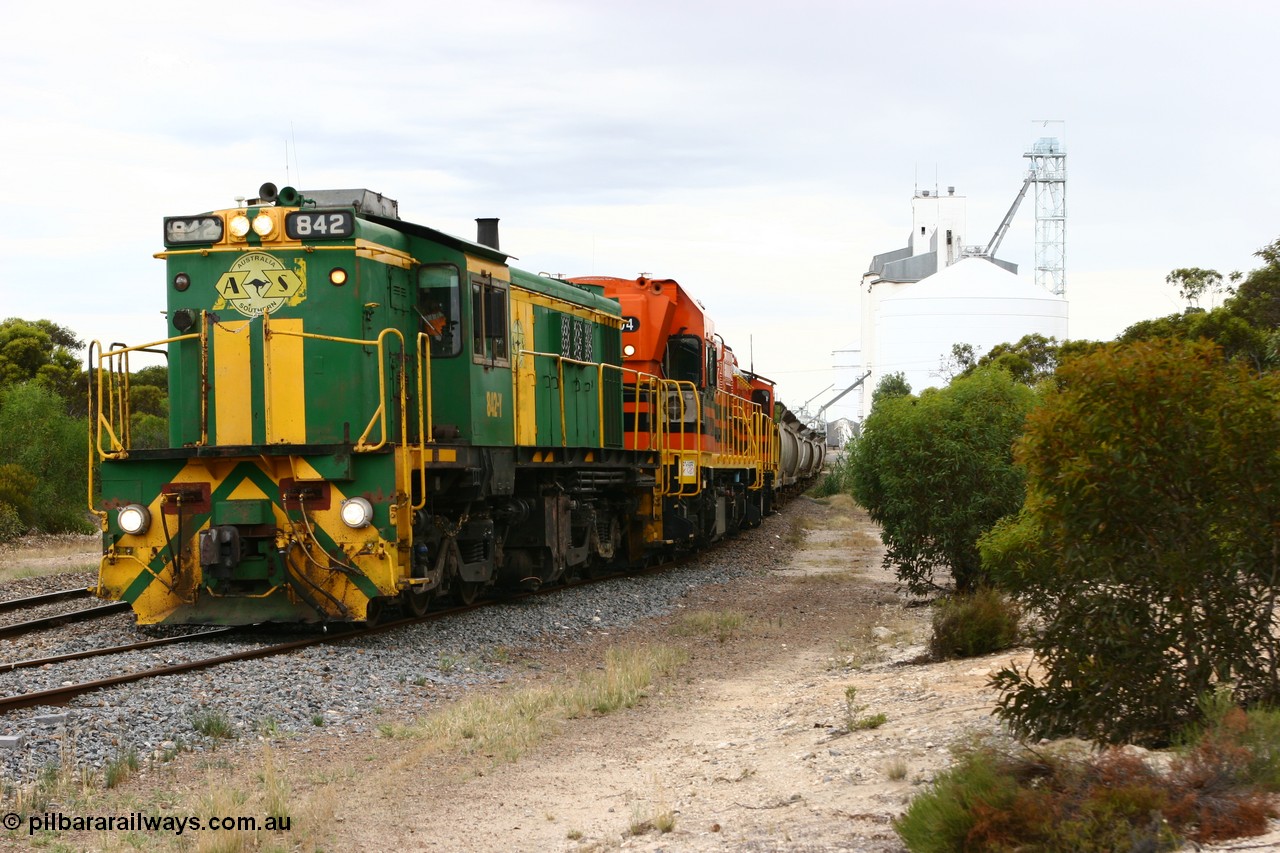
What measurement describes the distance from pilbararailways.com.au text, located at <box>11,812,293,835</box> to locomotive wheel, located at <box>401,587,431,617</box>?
6.18m

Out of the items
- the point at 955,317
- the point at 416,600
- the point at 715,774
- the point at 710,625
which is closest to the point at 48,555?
the point at 416,600

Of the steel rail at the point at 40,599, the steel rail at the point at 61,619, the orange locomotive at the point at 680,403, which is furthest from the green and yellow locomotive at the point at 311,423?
the orange locomotive at the point at 680,403

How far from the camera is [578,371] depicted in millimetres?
16172

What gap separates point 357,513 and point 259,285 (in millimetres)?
2429

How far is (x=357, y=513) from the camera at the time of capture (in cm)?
1088

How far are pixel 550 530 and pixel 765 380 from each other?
65.2 feet

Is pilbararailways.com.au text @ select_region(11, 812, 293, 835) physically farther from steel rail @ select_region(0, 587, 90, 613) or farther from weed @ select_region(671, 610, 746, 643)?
steel rail @ select_region(0, 587, 90, 613)

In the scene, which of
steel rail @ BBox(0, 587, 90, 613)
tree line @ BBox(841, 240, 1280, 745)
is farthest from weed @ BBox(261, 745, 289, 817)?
steel rail @ BBox(0, 587, 90, 613)

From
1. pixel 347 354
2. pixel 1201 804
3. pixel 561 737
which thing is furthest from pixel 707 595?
pixel 1201 804

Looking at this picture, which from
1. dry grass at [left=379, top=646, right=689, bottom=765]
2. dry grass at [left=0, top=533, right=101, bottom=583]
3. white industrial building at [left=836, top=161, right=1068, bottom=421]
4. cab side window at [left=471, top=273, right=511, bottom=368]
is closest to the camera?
dry grass at [left=379, top=646, right=689, bottom=765]

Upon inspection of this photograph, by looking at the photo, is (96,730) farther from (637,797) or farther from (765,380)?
(765,380)

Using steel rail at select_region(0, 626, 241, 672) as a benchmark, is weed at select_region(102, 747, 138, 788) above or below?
below

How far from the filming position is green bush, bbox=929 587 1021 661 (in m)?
10.8

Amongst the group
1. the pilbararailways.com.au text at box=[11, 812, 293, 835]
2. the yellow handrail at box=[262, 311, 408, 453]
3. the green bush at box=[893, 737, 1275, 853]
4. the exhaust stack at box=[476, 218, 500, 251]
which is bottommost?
the pilbararailways.com.au text at box=[11, 812, 293, 835]
